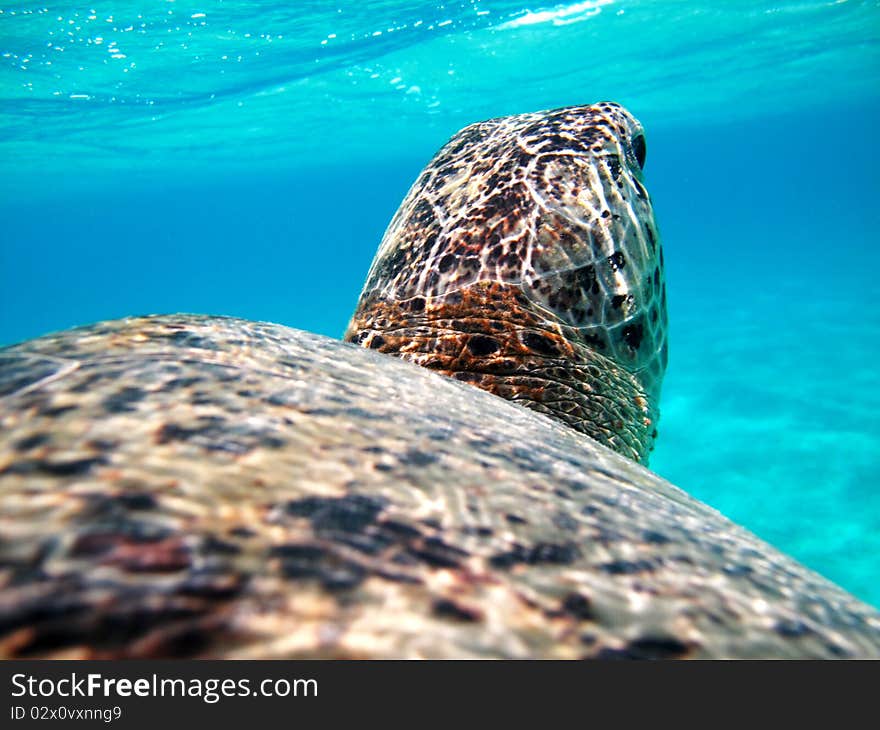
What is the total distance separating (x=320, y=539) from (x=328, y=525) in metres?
0.05

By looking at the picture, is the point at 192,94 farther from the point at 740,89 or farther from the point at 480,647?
the point at 740,89

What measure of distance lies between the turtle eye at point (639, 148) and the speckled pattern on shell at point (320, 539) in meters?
3.19

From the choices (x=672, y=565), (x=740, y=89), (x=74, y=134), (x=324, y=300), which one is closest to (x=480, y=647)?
(x=672, y=565)

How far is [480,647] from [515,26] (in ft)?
78.5

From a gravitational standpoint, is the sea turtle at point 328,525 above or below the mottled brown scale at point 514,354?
below

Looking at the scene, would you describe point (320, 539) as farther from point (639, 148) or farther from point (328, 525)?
point (639, 148)

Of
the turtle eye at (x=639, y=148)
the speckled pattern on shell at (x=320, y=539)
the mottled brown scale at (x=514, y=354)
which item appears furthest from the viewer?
the turtle eye at (x=639, y=148)

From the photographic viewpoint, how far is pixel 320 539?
3.61ft

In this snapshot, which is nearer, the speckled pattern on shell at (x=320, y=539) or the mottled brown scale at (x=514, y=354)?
the speckled pattern on shell at (x=320, y=539)

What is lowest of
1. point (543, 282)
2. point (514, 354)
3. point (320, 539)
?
point (320, 539)

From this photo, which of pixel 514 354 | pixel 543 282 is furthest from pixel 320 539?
pixel 543 282

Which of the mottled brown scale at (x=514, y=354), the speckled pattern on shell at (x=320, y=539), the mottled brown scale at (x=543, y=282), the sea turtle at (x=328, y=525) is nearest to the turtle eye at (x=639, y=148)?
the mottled brown scale at (x=543, y=282)

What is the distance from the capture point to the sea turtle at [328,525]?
92cm

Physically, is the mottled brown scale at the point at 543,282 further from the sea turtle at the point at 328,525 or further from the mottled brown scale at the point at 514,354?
the sea turtle at the point at 328,525
